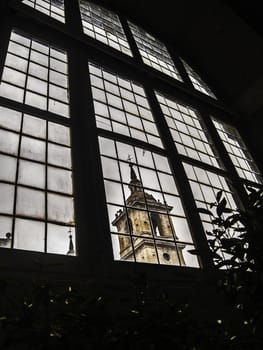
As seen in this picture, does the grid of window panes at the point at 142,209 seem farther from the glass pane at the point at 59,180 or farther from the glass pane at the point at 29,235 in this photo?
the glass pane at the point at 29,235

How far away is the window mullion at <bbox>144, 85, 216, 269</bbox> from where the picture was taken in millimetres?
2886

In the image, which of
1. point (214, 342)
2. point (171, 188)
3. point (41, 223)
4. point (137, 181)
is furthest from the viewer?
point (171, 188)

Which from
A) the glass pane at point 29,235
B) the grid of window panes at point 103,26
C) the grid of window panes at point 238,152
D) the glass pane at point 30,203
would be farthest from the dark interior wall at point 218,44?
the glass pane at point 29,235

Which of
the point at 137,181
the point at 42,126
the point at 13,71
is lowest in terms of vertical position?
the point at 137,181

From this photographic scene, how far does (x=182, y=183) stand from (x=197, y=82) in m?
4.28

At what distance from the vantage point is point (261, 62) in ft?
20.2

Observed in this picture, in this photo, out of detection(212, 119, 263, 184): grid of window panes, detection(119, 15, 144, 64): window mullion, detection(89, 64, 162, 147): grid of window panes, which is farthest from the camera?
detection(119, 15, 144, 64): window mullion

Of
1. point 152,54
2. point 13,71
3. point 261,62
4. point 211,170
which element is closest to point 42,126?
point 13,71

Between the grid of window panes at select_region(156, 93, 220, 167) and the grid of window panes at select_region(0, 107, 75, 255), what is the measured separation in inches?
79.3

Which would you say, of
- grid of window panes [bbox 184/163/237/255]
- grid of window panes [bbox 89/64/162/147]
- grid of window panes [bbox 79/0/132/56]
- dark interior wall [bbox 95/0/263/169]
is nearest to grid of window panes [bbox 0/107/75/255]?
grid of window panes [bbox 89/64/162/147]

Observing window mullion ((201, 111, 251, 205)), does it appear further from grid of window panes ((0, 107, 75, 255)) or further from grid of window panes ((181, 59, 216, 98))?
grid of window panes ((0, 107, 75, 255))

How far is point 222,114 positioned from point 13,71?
447 centimetres

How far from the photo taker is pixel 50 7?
4.92 metres

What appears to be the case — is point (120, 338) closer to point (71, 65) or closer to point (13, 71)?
point (13, 71)
